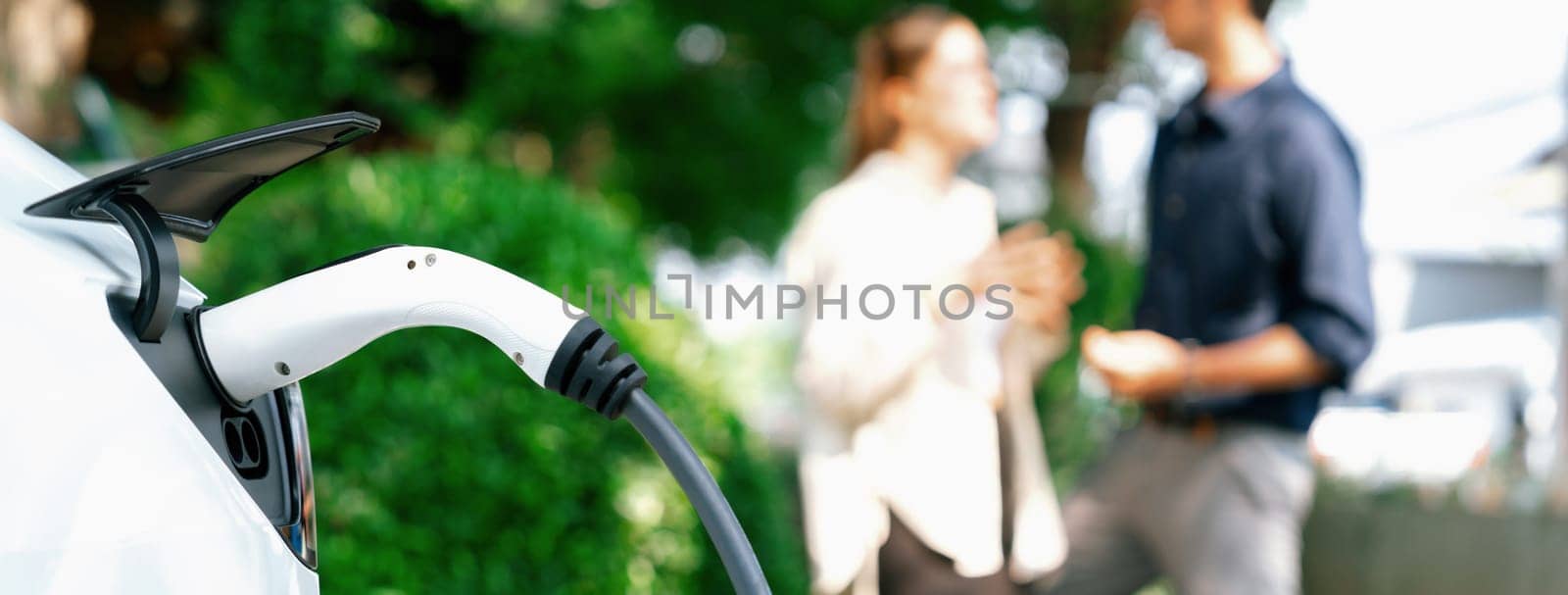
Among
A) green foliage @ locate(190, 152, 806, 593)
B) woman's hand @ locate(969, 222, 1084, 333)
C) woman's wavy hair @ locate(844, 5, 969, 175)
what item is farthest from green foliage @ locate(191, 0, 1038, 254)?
woman's hand @ locate(969, 222, 1084, 333)

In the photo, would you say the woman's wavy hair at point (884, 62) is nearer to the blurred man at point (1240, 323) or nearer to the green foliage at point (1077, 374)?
the blurred man at point (1240, 323)

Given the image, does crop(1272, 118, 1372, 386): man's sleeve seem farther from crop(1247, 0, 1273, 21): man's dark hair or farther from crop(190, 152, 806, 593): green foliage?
crop(190, 152, 806, 593): green foliage

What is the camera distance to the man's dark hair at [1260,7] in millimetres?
2625

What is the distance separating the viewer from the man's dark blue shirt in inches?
92.0

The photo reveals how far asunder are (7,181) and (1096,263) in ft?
24.3

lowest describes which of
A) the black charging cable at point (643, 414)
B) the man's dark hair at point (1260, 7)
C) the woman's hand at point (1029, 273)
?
the woman's hand at point (1029, 273)

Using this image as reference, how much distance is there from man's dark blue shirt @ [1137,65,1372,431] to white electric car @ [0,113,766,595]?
1.84 metres

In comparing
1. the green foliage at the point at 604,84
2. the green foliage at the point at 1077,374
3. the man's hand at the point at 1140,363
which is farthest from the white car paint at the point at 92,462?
the green foliage at the point at 1077,374

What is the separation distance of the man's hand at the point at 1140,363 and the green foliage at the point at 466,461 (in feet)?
3.05

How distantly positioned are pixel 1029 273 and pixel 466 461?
1206 millimetres

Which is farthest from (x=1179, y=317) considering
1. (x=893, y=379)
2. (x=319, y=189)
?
(x=319, y=189)

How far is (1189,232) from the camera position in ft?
8.27

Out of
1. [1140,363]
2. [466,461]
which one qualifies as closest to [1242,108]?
[1140,363]

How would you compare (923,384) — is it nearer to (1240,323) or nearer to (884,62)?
(1240,323)
